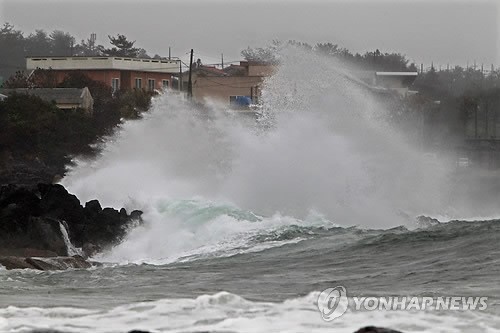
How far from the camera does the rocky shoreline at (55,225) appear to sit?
25.0 meters

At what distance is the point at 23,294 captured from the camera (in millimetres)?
16797

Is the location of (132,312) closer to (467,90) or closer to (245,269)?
(245,269)

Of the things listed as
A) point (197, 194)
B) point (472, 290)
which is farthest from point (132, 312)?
point (197, 194)

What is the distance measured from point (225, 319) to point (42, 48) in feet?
396

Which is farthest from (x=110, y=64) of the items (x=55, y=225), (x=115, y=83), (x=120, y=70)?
(x=55, y=225)

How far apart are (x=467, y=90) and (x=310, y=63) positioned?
14.4 metres

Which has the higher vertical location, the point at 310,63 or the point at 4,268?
the point at 310,63

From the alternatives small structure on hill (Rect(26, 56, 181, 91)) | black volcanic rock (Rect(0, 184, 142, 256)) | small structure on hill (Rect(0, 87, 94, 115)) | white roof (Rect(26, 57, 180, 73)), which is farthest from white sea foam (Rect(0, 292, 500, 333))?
white roof (Rect(26, 57, 180, 73))

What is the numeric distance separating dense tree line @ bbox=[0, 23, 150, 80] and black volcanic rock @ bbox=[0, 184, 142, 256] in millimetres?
75028

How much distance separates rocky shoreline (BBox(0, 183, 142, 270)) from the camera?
25016mm

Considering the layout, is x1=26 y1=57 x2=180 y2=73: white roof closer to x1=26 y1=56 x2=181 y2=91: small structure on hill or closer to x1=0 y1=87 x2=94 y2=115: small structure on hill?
x1=26 y1=56 x2=181 y2=91: small structure on hill

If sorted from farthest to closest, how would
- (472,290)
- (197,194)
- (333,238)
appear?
(197,194)
(333,238)
(472,290)

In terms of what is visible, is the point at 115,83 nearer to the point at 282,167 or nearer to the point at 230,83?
the point at 230,83

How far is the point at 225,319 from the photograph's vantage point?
13180 mm
